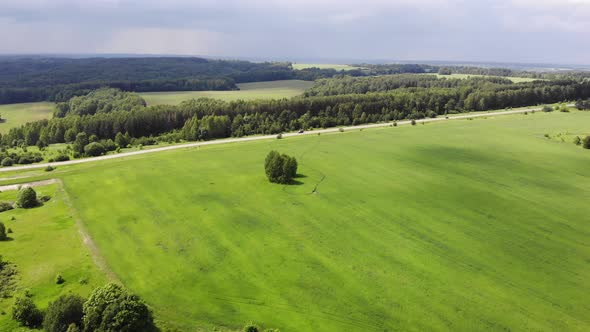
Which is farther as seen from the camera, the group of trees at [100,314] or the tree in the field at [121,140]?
the tree in the field at [121,140]

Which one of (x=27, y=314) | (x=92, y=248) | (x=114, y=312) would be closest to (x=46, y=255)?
(x=92, y=248)

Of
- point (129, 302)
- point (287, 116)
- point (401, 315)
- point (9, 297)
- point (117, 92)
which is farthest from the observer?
point (117, 92)

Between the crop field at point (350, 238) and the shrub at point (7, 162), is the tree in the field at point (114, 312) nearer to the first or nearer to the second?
the crop field at point (350, 238)

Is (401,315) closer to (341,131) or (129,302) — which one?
(129,302)

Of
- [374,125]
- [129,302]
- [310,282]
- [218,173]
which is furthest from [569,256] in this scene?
[374,125]

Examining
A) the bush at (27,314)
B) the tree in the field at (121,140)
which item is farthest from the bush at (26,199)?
the tree in the field at (121,140)

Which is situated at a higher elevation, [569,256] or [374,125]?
[374,125]

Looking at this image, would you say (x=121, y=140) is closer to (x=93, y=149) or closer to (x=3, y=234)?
(x=93, y=149)
